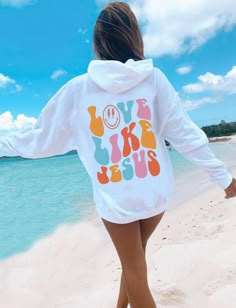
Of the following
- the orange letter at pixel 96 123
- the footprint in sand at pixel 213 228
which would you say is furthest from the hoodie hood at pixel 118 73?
the footprint in sand at pixel 213 228

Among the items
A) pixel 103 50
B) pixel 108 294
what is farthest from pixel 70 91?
pixel 108 294

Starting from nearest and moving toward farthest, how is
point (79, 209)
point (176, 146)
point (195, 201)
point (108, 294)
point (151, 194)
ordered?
1. point (151, 194)
2. point (176, 146)
3. point (108, 294)
4. point (195, 201)
5. point (79, 209)

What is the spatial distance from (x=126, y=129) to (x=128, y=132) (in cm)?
2

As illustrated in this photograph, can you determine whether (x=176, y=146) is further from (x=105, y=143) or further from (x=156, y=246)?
(x=156, y=246)

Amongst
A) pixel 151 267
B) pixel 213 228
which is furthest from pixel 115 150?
pixel 213 228

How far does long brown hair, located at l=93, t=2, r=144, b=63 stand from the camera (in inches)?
60.1

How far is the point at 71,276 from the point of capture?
11.5 feet

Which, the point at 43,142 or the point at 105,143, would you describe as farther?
the point at 43,142

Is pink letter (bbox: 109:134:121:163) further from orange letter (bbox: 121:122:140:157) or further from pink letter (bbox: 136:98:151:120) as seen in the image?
pink letter (bbox: 136:98:151:120)

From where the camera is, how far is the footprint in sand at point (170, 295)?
2.35 meters

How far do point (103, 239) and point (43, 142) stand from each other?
3.38 meters

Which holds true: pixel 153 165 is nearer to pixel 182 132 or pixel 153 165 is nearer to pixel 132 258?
pixel 182 132

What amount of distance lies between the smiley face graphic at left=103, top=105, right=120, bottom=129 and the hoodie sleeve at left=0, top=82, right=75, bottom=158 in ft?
0.61

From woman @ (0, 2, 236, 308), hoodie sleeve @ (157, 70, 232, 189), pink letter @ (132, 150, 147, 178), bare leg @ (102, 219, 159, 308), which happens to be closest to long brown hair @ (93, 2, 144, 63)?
woman @ (0, 2, 236, 308)
